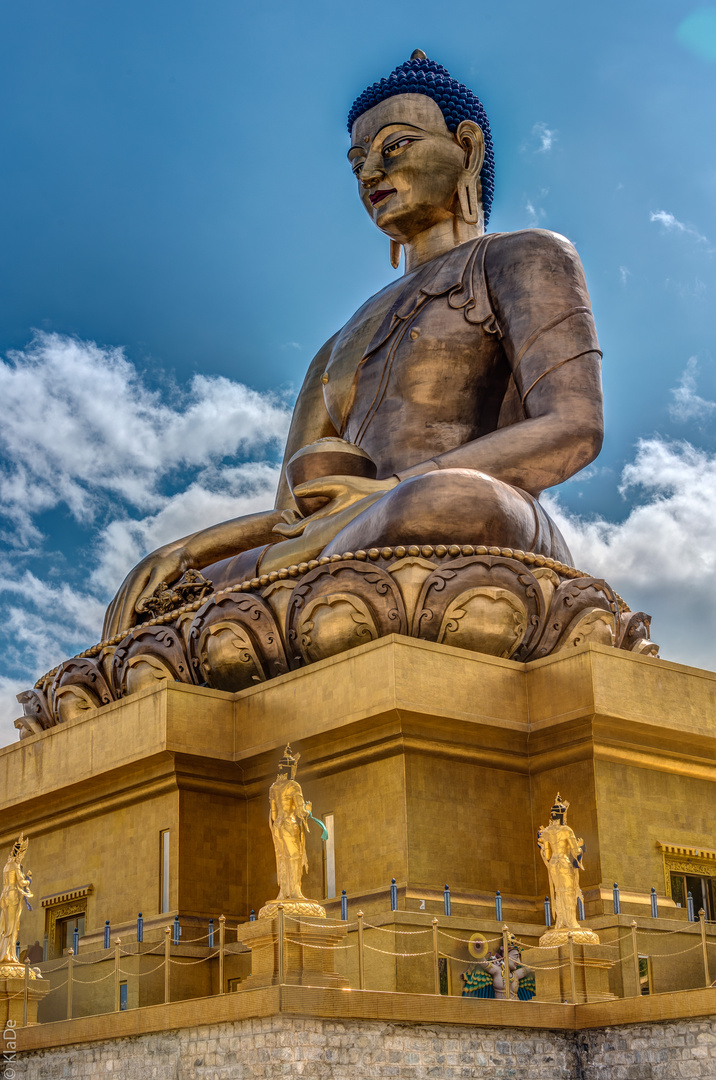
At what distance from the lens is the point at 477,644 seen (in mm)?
10469

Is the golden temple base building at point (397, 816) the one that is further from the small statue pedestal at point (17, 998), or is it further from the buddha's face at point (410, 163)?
the buddha's face at point (410, 163)

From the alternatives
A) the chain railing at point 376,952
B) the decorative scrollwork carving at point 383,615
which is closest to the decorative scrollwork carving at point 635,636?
the decorative scrollwork carving at point 383,615

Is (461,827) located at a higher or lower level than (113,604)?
lower

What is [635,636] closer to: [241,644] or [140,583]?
[241,644]

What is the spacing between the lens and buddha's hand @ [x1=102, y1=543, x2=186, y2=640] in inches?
Result: 506

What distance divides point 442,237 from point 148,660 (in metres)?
5.27

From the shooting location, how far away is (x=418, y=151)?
45.8ft

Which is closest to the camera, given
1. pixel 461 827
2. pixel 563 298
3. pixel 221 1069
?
pixel 221 1069

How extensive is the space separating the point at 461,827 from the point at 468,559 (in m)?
1.88

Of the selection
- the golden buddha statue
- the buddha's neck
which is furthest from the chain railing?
the buddha's neck

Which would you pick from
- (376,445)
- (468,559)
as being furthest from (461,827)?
(376,445)

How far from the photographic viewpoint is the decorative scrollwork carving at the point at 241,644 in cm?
1102

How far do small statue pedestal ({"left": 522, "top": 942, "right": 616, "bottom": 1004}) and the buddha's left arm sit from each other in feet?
14.0

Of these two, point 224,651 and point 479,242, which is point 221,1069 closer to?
point 224,651
